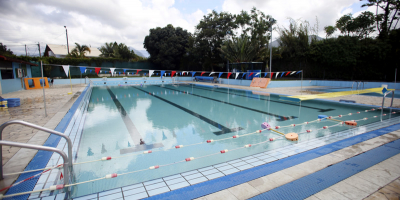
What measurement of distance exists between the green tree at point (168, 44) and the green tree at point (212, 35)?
11.2ft

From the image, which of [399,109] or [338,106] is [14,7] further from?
[399,109]

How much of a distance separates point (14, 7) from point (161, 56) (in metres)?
18.1

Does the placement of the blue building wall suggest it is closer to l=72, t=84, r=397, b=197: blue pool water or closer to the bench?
l=72, t=84, r=397, b=197: blue pool water

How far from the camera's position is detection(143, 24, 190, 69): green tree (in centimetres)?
2778

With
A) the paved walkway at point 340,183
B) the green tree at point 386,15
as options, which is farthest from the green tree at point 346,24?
Answer: the paved walkway at point 340,183

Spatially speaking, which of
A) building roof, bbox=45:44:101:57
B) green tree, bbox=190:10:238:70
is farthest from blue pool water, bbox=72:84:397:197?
building roof, bbox=45:44:101:57

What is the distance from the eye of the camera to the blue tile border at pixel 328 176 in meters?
2.26

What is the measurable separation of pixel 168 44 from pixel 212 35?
7.27 meters

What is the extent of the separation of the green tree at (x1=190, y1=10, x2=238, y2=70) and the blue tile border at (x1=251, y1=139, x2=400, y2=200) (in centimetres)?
2167

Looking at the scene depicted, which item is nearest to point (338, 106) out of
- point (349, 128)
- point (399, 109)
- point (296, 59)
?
point (399, 109)

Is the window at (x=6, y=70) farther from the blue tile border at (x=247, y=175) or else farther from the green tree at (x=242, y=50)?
the green tree at (x=242, y=50)

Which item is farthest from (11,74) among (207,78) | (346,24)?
(346,24)

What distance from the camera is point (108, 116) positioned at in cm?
717


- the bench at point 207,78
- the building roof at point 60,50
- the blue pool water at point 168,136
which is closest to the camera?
the blue pool water at point 168,136
